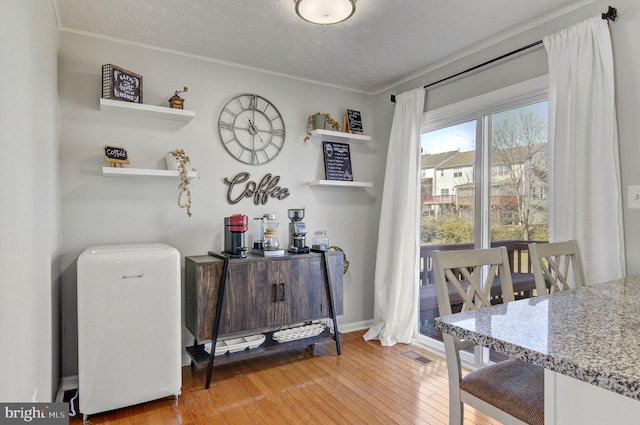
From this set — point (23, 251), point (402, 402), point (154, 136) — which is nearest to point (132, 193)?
point (154, 136)

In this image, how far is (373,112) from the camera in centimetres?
402

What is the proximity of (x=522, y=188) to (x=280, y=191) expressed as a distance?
6.53 ft

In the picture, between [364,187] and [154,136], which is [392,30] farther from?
[154,136]

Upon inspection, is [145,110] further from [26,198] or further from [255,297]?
[255,297]

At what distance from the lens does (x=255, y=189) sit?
130 inches

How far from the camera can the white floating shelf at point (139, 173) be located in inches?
101

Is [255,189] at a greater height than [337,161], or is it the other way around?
[337,161]

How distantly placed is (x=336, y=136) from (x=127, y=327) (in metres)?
2.43

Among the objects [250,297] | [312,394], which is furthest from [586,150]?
[250,297]

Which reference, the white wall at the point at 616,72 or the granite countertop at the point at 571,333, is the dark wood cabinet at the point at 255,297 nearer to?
the white wall at the point at 616,72

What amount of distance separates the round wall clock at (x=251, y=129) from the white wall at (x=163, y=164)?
0.06 m

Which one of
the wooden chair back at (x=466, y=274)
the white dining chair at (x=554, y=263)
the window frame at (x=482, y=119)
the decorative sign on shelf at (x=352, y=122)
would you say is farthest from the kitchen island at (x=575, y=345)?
the decorative sign on shelf at (x=352, y=122)

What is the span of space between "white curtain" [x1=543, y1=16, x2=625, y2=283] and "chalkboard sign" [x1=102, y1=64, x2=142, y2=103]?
286cm

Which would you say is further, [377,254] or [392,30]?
[377,254]
